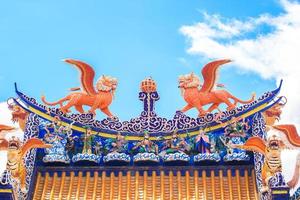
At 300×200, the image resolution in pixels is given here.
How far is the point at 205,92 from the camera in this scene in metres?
16.6

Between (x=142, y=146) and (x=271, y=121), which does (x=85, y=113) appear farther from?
(x=271, y=121)

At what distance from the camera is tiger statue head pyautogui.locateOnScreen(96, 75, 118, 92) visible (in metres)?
16.8

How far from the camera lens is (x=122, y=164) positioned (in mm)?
15289

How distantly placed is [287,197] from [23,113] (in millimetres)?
6501

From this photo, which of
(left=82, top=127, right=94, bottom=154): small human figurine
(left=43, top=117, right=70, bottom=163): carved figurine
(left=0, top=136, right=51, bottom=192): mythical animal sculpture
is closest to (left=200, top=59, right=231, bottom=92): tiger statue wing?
(left=82, top=127, right=94, bottom=154): small human figurine

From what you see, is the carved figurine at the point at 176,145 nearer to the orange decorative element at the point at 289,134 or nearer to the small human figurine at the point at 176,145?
the small human figurine at the point at 176,145

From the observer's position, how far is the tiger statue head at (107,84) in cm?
1678

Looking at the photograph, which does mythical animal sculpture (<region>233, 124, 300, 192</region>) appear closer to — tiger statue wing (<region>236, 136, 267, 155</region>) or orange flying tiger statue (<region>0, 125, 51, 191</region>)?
tiger statue wing (<region>236, 136, 267, 155</region>)

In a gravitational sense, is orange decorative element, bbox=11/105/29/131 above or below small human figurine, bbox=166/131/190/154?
above

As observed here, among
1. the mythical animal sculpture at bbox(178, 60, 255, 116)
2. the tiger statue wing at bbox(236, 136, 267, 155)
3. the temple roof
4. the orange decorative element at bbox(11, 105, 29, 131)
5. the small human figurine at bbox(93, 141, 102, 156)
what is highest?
the mythical animal sculpture at bbox(178, 60, 255, 116)

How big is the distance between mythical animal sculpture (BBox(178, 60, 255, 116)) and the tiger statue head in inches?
62.5

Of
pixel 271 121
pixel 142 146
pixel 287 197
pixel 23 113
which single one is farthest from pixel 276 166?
pixel 23 113

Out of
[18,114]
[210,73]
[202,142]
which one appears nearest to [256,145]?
[202,142]

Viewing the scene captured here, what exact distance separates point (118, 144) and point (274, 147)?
12.3ft
